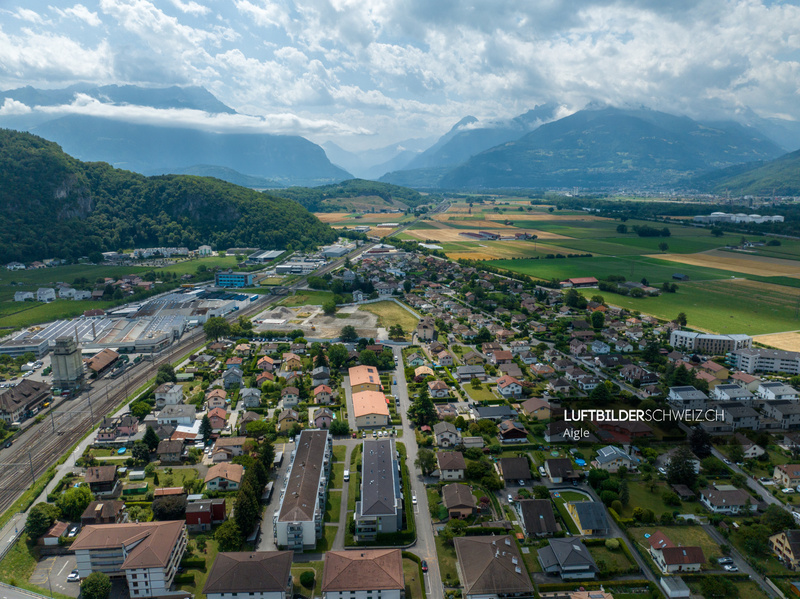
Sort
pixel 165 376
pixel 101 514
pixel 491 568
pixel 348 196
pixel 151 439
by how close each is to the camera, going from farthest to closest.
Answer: pixel 348 196, pixel 165 376, pixel 151 439, pixel 101 514, pixel 491 568

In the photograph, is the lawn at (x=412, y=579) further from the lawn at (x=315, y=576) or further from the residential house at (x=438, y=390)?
the residential house at (x=438, y=390)

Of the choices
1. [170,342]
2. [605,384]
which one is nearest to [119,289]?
[170,342]

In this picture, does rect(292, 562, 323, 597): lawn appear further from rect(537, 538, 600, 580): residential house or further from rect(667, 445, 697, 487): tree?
rect(667, 445, 697, 487): tree

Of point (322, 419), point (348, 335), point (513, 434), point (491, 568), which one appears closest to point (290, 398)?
point (322, 419)

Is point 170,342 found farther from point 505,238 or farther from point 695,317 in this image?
point 505,238

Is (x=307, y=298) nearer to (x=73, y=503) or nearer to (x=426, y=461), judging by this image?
(x=426, y=461)

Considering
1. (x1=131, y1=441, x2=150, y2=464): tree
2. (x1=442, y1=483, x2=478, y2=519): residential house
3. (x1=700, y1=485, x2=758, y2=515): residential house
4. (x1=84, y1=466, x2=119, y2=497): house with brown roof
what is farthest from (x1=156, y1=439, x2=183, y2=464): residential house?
(x1=700, y1=485, x2=758, y2=515): residential house
